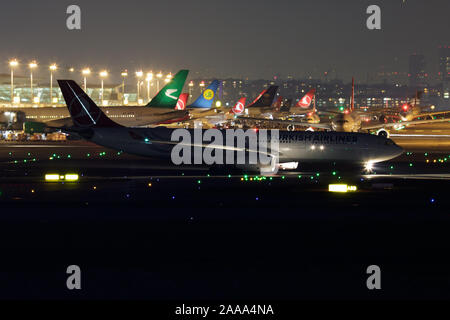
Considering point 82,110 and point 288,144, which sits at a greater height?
point 82,110

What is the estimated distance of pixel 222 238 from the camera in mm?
21125

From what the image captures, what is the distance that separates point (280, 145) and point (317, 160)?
3.10 meters

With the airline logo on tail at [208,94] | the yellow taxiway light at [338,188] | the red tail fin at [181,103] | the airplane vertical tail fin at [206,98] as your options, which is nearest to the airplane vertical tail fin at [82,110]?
the yellow taxiway light at [338,188]

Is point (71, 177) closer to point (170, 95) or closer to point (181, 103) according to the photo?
point (170, 95)

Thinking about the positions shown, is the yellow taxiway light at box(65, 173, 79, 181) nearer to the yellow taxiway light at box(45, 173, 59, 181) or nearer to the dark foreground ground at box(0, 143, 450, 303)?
the yellow taxiway light at box(45, 173, 59, 181)

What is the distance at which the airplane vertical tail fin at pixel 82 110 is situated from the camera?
48812 millimetres

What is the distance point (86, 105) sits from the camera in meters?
49.0

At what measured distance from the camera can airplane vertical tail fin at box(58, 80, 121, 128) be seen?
4881 cm

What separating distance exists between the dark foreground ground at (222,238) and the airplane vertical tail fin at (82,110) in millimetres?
10306

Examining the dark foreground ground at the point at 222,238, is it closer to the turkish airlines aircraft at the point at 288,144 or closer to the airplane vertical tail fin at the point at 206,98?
the turkish airlines aircraft at the point at 288,144

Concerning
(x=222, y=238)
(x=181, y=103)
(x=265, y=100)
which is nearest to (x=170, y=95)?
(x=181, y=103)

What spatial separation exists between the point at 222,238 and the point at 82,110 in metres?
30.9

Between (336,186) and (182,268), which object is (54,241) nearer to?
(182,268)

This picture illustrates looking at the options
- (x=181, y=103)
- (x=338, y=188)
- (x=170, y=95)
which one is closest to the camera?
(x=338, y=188)
